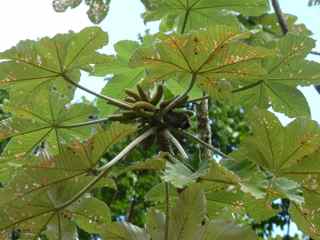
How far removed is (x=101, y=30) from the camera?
3.99ft

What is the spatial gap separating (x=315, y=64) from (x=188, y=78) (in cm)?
29

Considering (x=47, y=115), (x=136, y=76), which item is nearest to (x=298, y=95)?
(x=136, y=76)

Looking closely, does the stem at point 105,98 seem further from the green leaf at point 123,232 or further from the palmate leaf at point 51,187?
the green leaf at point 123,232

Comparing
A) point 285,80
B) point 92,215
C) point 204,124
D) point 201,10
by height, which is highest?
point 201,10

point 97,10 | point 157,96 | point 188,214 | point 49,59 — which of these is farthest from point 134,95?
point 97,10

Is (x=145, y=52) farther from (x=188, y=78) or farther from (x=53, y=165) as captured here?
(x=53, y=165)

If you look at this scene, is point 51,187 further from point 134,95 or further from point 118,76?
point 118,76

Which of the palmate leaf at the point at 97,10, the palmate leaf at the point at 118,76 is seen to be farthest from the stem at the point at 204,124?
the palmate leaf at the point at 97,10

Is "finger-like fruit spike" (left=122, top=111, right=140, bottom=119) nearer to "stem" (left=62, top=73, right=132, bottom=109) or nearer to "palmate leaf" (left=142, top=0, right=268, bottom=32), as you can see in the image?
"stem" (left=62, top=73, right=132, bottom=109)

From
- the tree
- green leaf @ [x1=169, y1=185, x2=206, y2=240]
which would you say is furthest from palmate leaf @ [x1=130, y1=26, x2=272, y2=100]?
green leaf @ [x1=169, y1=185, x2=206, y2=240]

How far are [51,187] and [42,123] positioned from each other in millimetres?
246

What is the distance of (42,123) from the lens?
1.37 meters

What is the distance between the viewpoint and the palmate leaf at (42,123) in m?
1.33

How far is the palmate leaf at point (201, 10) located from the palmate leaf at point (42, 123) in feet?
0.97
